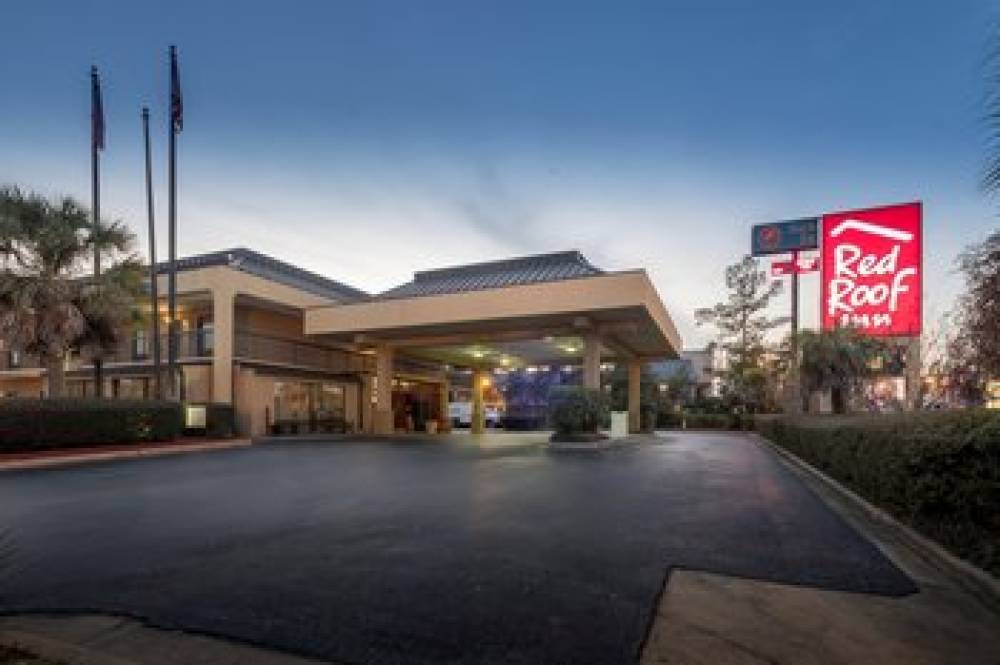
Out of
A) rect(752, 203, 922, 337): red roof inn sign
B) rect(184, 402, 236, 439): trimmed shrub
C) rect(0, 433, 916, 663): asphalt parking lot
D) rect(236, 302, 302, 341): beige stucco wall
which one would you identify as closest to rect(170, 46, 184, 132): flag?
rect(236, 302, 302, 341): beige stucco wall

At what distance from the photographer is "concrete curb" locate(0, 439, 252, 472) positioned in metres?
14.9

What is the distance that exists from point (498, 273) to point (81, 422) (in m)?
18.0

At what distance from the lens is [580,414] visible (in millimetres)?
20812

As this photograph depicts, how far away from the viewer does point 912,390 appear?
93.1 feet

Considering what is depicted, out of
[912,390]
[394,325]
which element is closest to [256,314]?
[394,325]

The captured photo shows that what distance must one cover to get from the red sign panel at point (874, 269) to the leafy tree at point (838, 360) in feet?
25.5

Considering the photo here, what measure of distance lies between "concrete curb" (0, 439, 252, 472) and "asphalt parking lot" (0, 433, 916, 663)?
469 cm

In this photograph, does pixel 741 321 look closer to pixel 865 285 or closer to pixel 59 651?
pixel 865 285

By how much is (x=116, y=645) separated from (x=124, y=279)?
22.0m

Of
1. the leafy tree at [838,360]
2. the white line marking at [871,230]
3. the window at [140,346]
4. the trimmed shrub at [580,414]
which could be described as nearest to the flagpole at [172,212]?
the window at [140,346]

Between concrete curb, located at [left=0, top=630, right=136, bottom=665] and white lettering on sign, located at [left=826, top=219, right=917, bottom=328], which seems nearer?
concrete curb, located at [left=0, top=630, right=136, bottom=665]

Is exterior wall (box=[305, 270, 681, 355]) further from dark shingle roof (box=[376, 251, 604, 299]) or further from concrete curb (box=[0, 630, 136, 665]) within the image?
concrete curb (box=[0, 630, 136, 665])

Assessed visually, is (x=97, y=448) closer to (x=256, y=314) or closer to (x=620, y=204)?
(x=256, y=314)

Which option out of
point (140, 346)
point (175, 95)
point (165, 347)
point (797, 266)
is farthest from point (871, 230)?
point (140, 346)
